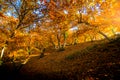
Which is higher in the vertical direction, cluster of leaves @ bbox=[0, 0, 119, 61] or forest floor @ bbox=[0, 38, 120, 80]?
cluster of leaves @ bbox=[0, 0, 119, 61]

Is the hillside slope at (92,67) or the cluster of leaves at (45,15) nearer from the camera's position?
the hillside slope at (92,67)

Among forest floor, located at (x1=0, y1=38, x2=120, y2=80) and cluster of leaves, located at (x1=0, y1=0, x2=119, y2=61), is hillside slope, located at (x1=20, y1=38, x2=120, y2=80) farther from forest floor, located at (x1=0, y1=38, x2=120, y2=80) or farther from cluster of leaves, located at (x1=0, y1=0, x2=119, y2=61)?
cluster of leaves, located at (x1=0, y1=0, x2=119, y2=61)

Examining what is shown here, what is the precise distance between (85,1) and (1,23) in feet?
30.6

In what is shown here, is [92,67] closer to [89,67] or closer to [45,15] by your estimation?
[89,67]

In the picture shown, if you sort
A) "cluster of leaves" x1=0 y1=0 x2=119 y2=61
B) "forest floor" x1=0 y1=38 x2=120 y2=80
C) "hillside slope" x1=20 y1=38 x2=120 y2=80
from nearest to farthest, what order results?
"hillside slope" x1=20 y1=38 x2=120 y2=80 → "forest floor" x1=0 y1=38 x2=120 y2=80 → "cluster of leaves" x1=0 y1=0 x2=119 y2=61

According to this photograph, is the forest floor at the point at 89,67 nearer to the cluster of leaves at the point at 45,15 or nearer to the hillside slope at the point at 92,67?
the hillside slope at the point at 92,67

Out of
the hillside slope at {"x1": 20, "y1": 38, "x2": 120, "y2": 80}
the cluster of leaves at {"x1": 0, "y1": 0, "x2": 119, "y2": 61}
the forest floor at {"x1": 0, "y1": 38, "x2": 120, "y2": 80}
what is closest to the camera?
the hillside slope at {"x1": 20, "y1": 38, "x2": 120, "y2": 80}

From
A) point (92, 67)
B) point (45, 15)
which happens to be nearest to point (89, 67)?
point (92, 67)

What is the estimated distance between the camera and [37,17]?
576 inches

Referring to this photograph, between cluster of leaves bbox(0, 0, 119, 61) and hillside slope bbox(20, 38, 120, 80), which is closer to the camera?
hillside slope bbox(20, 38, 120, 80)

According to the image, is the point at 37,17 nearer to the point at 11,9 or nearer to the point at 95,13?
the point at 11,9

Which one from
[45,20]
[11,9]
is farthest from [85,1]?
[11,9]

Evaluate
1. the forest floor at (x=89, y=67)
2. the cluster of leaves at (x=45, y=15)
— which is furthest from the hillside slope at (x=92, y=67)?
the cluster of leaves at (x=45, y=15)

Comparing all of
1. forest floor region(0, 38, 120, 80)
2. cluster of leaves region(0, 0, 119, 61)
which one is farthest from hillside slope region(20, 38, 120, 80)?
cluster of leaves region(0, 0, 119, 61)
